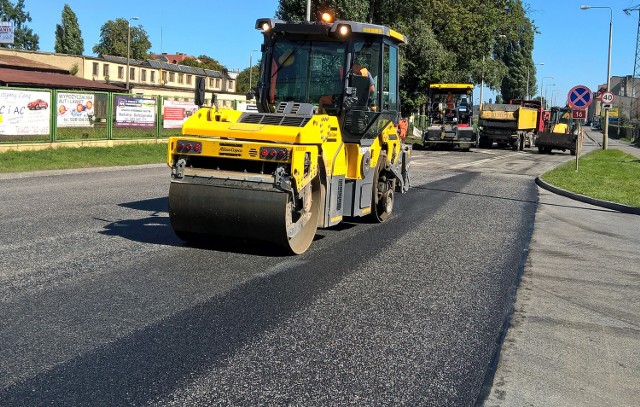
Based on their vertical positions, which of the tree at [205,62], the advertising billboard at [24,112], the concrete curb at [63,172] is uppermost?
the tree at [205,62]

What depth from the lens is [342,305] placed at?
241 inches

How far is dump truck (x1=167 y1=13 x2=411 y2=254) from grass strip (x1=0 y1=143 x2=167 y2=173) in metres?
9.73

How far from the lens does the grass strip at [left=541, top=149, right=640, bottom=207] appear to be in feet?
55.1

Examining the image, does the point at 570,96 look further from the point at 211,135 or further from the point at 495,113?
the point at 495,113

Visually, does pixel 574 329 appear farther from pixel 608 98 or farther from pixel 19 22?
pixel 19 22

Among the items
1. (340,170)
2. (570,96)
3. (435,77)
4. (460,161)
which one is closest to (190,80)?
(435,77)

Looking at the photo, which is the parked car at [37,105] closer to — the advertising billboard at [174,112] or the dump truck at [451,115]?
the advertising billboard at [174,112]

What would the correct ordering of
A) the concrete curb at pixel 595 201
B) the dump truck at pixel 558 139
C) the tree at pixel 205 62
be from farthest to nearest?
the tree at pixel 205 62
the dump truck at pixel 558 139
the concrete curb at pixel 595 201

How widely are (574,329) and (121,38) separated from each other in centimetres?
10803

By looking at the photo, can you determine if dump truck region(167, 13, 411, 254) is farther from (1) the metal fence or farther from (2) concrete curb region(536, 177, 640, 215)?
(1) the metal fence

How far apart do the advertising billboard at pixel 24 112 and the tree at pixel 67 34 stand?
84.1 meters

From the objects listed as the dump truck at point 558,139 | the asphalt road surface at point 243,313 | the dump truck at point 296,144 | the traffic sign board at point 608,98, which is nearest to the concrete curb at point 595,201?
the asphalt road surface at point 243,313

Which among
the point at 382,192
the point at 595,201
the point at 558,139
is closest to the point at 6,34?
the point at 558,139

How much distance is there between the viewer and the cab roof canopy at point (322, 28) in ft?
29.5
